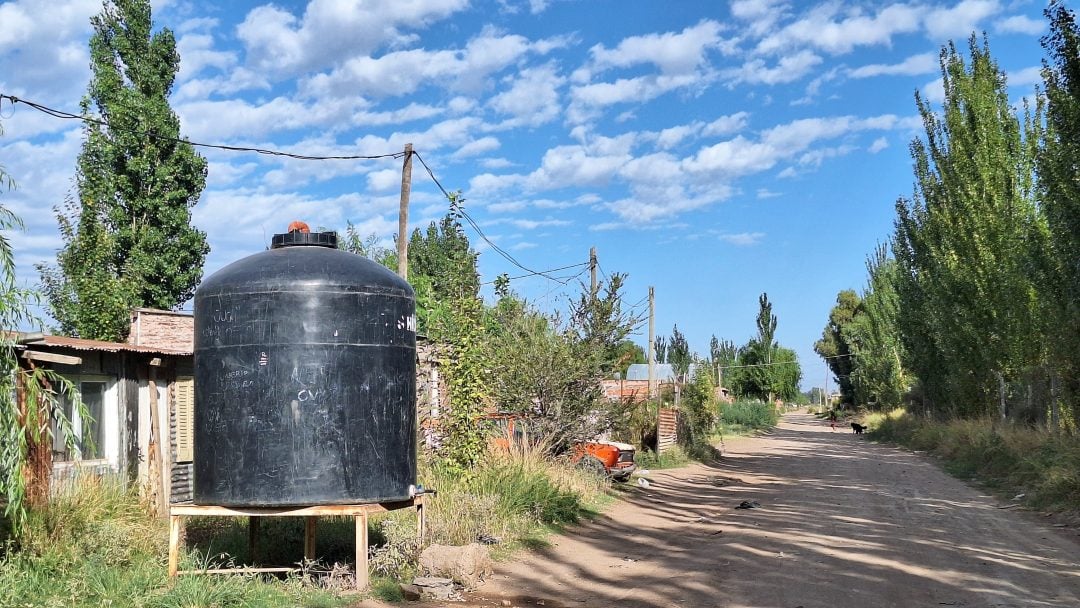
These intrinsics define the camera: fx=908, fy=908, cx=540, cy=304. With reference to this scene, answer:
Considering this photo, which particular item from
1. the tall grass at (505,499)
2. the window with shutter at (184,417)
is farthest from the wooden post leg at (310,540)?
the window with shutter at (184,417)

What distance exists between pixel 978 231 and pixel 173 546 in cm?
2575

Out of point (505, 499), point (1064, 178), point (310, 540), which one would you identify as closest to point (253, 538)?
point (310, 540)

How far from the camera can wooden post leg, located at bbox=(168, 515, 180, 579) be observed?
326 inches

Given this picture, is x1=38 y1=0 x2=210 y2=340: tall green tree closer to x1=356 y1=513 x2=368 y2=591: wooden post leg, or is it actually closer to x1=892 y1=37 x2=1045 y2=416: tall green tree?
x1=356 y1=513 x2=368 y2=591: wooden post leg

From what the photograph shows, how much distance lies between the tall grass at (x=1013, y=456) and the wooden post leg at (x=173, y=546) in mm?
12788

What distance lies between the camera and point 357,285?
8.62 meters

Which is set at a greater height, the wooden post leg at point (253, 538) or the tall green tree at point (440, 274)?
the tall green tree at point (440, 274)

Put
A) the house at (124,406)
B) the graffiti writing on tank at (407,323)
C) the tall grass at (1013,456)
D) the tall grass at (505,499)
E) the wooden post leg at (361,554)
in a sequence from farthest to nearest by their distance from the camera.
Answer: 1. the tall grass at (1013,456)
2. the house at (124,406)
3. the tall grass at (505,499)
4. the graffiti writing on tank at (407,323)
5. the wooden post leg at (361,554)

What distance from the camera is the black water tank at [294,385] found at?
8.31 meters

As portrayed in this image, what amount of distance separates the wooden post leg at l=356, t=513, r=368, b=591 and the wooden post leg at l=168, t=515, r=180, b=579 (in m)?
1.64

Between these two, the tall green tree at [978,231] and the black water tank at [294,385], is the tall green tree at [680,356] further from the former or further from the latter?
the black water tank at [294,385]

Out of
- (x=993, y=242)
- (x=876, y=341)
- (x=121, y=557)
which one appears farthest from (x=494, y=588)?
(x=876, y=341)

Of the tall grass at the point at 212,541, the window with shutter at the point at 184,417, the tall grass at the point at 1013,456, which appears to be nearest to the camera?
the tall grass at the point at 212,541

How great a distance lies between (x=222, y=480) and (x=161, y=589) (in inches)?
41.3
